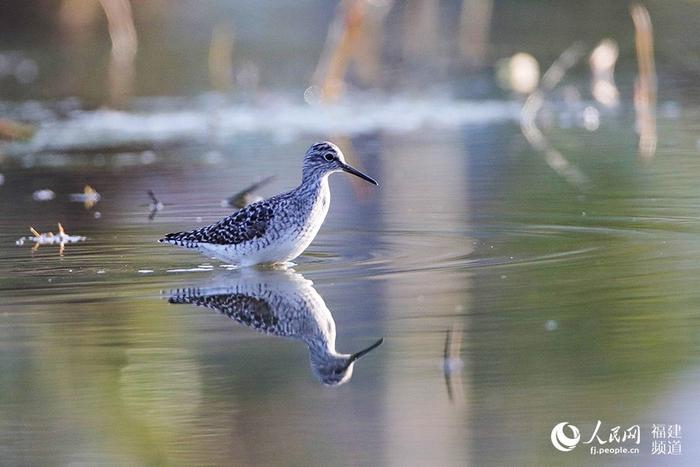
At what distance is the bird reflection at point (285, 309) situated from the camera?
6.36m

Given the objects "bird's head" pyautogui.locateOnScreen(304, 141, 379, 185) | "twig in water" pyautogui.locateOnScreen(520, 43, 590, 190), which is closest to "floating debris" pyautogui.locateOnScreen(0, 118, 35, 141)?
"twig in water" pyautogui.locateOnScreen(520, 43, 590, 190)

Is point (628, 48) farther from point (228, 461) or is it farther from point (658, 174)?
point (228, 461)

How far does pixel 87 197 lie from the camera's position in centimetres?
1202

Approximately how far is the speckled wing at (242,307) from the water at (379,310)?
5 cm

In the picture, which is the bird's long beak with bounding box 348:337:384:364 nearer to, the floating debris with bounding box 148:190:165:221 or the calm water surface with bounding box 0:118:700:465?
the calm water surface with bounding box 0:118:700:465

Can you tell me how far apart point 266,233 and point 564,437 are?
3911mm

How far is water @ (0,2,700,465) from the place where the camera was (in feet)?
17.9

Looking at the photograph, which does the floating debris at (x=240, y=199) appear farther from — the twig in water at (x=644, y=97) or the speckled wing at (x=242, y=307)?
the twig in water at (x=644, y=97)

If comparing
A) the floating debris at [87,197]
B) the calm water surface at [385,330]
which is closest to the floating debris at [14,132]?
the calm water surface at [385,330]

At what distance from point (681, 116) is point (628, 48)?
636 cm

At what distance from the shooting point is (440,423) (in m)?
5.46

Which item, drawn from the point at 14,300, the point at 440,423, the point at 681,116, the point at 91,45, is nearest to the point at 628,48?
the point at 681,116

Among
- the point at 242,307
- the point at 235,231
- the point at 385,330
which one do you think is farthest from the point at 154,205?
the point at 385,330

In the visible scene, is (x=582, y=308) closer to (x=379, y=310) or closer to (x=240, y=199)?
(x=379, y=310)
